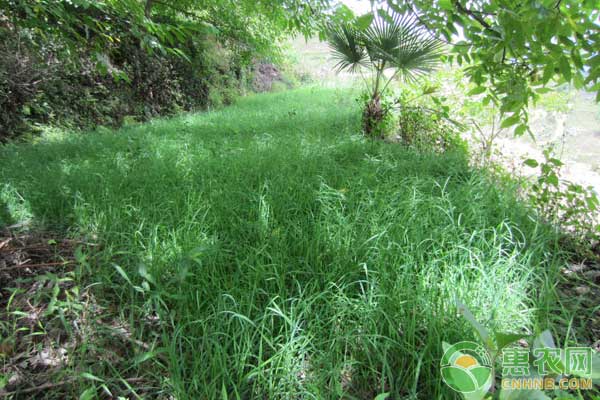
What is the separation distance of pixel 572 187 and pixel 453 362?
6.16ft

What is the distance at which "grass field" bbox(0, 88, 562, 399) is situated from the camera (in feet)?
3.31

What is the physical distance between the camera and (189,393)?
941 mm

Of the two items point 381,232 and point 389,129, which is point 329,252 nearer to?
point 381,232

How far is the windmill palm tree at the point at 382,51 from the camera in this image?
3.69 meters

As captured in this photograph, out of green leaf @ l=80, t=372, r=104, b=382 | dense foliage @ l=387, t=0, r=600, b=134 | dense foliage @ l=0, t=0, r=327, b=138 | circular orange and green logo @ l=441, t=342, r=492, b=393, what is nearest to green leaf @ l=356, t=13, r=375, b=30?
dense foliage @ l=387, t=0, r=600, b=134

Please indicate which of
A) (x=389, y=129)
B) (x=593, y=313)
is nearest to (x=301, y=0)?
(x=389, y=129)

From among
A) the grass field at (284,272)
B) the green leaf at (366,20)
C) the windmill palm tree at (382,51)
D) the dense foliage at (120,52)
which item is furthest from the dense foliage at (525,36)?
the windmill palm tree at (382,51)

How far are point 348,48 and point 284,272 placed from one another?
364 cm

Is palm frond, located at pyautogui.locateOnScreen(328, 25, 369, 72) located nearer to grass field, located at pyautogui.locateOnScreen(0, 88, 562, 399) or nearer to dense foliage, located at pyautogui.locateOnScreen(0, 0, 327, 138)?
dense foliage, located at pyautogui.locateOnScreen(0, 0, 327, 138)

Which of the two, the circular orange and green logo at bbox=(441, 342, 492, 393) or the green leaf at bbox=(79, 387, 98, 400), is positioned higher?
the circular orange and green logo at bbox=(441, 342, 492, 393)

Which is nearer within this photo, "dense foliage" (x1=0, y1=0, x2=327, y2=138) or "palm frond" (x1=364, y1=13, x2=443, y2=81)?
"dense foliage" (x1=0, y1=0, x2=327, y2=138)

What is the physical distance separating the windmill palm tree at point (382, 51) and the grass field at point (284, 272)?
1781 mm

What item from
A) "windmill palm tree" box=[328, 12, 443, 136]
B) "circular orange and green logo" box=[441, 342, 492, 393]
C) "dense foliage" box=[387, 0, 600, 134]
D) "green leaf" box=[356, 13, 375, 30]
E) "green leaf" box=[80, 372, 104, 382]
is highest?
"windmill palm tree" box=[328, 12, 443, 136]

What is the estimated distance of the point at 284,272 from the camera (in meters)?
1.41
